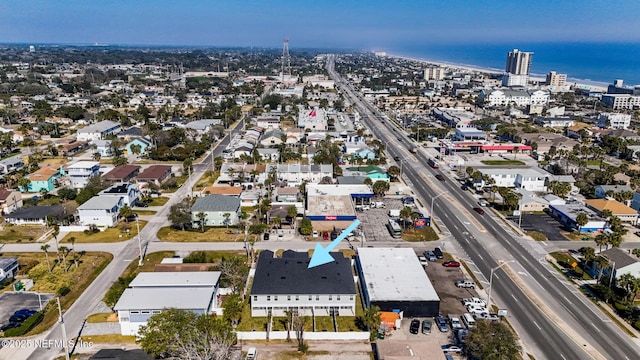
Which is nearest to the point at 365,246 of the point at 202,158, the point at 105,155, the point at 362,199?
the point at 362,199

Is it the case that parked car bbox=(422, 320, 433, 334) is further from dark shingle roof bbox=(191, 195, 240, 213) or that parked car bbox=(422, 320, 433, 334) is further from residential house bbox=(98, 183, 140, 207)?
residential house bbox=(98, 183, 140, 207)

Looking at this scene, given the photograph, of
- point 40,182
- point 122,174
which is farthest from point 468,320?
A: point 40,182

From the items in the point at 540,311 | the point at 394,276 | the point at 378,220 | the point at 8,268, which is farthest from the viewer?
the point at 378,220

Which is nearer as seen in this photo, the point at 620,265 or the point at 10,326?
the point at 10,326

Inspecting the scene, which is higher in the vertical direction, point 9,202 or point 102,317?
point 9,202

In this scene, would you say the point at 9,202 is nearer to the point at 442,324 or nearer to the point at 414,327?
the point at 414,327

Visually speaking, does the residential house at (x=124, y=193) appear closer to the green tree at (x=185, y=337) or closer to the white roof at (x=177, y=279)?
the white roof at (x=177, y=279)

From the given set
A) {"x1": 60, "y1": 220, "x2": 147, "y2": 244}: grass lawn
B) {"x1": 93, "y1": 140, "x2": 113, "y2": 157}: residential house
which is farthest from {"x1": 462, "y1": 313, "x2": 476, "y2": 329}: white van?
{"x1": 93, "y1": 140, "x2": 113, "y2": 157}: residential house
